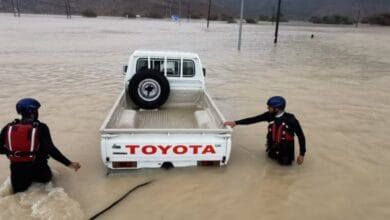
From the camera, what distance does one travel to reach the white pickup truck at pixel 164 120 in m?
4.91

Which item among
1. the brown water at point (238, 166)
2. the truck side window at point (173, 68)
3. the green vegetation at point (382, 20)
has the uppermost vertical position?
the green vegetation at point (382, 20)

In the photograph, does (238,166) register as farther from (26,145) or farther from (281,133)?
(26,145)

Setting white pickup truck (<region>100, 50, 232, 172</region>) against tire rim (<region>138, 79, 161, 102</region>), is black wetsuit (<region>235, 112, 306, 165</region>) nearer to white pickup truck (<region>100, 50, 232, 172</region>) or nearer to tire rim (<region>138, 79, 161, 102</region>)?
white pickup truck (<region>100, 50, 232, 172</region>)

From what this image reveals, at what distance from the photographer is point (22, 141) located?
169 inches

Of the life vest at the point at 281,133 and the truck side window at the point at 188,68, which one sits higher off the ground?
the truck side window at the point at 188,68

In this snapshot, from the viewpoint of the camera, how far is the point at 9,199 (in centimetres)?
444

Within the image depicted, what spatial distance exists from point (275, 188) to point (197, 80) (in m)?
3.54

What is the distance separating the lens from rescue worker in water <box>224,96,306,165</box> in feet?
17.8

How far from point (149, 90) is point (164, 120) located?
760 mm

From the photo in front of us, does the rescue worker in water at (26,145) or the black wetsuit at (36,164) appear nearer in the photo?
the rescue worker in water at (26,145)

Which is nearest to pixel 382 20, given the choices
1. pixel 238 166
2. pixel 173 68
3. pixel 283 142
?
pixel 173 68

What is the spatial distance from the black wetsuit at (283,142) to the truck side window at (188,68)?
2.59 meters

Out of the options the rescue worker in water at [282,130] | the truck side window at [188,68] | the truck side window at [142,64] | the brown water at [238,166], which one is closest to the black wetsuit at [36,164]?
the brown water at [238,166]

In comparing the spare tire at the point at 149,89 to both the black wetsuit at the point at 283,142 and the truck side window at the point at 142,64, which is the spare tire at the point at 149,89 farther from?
the black wetsuit at the point at 283,142
